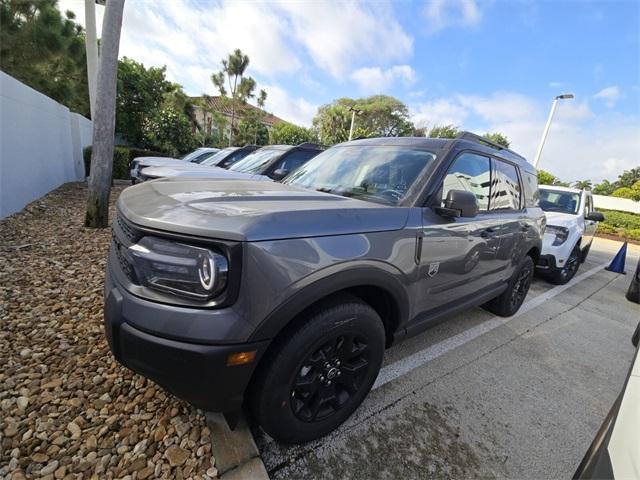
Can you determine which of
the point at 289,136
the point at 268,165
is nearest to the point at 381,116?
the point at 289,136

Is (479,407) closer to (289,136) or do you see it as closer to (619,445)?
(619,445)

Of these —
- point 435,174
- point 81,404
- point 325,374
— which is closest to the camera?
point 325,374

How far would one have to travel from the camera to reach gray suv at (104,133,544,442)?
1.32m

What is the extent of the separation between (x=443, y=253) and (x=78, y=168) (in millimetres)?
11992

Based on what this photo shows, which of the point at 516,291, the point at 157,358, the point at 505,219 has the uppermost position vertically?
the point at 505,219

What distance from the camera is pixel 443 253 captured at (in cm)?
222

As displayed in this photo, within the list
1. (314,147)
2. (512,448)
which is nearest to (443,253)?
(512,448)

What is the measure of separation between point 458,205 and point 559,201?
601 cm

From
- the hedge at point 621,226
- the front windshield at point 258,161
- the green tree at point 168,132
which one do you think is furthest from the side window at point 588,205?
the green tree at point 168,132

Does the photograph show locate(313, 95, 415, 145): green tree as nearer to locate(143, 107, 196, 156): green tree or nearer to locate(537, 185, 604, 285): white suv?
locate(143, 107, 196, 156): green tree

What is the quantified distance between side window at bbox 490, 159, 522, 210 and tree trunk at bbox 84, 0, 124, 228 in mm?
5430

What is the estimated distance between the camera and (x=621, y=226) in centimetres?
1972

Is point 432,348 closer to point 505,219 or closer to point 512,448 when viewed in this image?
point 512,448

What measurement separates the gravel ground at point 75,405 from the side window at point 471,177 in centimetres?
224
